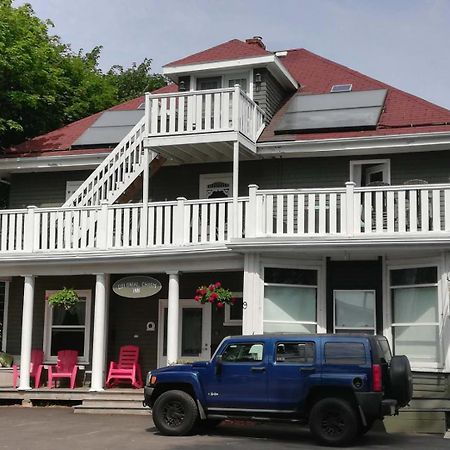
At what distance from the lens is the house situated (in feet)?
51.6

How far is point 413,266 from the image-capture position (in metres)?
16.1

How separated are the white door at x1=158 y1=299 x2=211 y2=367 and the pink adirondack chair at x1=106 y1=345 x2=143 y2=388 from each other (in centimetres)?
69

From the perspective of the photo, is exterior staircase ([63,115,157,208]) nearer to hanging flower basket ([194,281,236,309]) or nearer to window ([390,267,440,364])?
hanging flower basket ([194,281,236,309])

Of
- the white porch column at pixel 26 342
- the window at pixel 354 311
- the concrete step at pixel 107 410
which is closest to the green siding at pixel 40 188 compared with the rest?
the white porch column at pixel 26 342

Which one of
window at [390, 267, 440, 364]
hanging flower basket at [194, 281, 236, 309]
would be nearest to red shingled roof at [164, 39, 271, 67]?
hanging flower basket at [194, 281, 236, 309]

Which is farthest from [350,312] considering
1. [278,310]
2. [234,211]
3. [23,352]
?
[23,352]

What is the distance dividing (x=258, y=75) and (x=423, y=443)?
10.5 meters

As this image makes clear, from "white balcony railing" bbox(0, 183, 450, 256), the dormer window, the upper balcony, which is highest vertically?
the dormer window

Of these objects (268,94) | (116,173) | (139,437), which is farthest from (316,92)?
(139,437)

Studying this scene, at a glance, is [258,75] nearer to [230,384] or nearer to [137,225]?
[137,225]

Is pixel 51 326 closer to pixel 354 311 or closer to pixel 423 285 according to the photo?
pixel 354 311

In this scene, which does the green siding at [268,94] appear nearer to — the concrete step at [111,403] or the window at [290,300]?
the window at [290,300]

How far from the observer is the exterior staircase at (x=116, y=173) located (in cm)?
1906

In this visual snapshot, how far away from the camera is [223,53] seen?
20484mm
